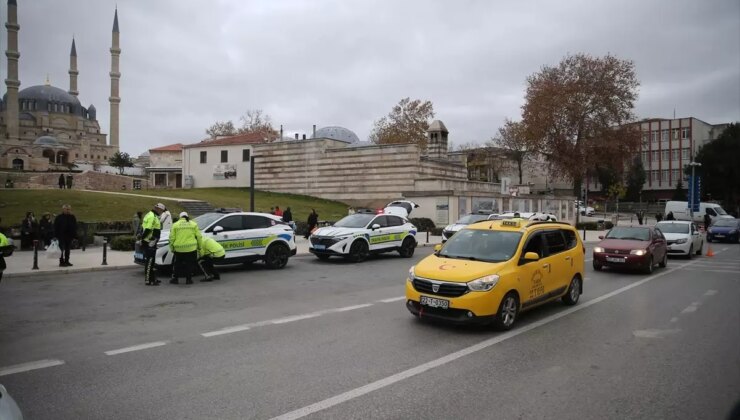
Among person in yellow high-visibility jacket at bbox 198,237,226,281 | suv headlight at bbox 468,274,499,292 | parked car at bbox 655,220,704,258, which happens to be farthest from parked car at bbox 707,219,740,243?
person in yellow high-visibility jacket at bbox 198,237,226,281

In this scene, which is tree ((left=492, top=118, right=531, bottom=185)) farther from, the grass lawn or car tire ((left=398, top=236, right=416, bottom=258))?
car tire ((left=398, top=236, right=416, bottom=258))

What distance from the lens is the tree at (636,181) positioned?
80500mm

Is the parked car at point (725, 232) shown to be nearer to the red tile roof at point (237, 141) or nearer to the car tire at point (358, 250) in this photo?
the car tire at point (358, 250)

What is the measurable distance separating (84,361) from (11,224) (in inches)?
792

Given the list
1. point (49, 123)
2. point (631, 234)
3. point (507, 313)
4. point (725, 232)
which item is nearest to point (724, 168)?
point (725, 232)

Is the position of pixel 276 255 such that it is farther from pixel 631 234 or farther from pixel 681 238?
pixel 681 238

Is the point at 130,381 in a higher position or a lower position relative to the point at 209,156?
lower

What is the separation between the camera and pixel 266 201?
44.4 m

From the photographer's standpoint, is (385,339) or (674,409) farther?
(385,339)

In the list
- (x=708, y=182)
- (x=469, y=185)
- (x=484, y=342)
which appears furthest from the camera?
(x=708, y=182)

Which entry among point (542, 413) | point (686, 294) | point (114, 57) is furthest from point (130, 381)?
point (114, 57)

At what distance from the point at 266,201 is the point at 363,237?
2800 centimetres

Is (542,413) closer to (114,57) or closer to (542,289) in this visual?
(542,289)

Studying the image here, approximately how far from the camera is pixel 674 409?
5.00 m
